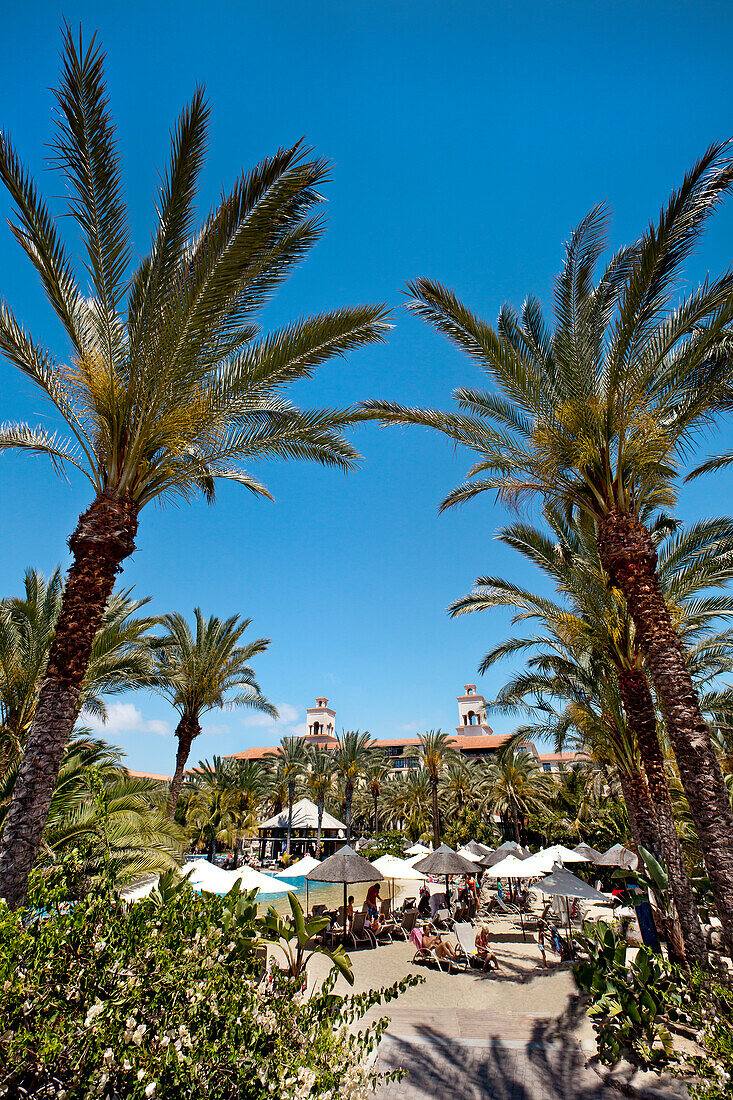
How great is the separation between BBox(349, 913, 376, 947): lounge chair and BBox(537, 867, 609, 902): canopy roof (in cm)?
456

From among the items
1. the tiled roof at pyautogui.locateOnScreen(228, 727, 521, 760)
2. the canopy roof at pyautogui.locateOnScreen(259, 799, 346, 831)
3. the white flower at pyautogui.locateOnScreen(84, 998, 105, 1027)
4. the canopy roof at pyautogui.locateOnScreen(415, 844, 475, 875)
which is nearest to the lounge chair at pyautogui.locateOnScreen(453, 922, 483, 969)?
the canopy roof at pyautogui.locateOnScreen(415, 844, 475, 875)

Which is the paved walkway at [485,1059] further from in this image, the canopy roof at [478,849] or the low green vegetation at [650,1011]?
the canopy roof at [478,849]

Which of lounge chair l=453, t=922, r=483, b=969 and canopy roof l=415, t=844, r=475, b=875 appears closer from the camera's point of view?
lounge chair l=453, t=922, r=483, b=969

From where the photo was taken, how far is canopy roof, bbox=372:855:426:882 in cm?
1521

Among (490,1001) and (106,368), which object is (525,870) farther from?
(106,368)

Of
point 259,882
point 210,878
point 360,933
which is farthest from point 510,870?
point 210,878

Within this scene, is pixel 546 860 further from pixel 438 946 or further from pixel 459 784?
pixel 459 784

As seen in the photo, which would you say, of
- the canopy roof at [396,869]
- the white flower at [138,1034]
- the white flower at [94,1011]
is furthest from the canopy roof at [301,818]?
the white flower at [94,1011]

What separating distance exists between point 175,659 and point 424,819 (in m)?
26.2

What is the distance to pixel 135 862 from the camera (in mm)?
9094

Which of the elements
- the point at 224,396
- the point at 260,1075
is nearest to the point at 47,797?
the point at 260,1075

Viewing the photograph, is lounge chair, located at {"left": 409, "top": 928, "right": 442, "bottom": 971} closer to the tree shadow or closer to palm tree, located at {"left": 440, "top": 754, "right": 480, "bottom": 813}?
the tree shadow

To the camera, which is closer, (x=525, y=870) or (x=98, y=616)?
(x=98, y=616)

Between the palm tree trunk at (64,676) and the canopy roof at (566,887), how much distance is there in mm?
10775
